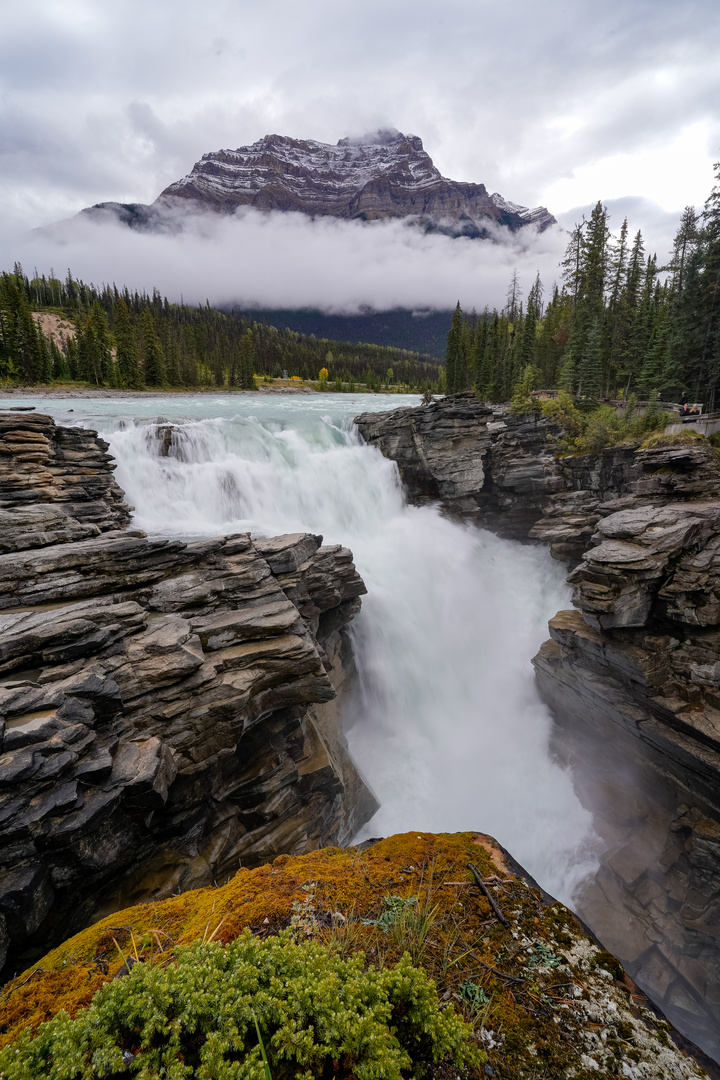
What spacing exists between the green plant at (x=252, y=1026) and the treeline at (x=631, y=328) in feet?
122

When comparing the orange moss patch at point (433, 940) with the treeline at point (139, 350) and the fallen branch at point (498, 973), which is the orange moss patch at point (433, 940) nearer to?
the fallen branch at point (498, 973)

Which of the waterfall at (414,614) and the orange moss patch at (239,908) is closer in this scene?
the orange moss patch at (239,908)

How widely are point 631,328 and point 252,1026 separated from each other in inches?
2109

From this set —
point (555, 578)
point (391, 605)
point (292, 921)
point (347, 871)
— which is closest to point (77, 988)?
point (292, 921)

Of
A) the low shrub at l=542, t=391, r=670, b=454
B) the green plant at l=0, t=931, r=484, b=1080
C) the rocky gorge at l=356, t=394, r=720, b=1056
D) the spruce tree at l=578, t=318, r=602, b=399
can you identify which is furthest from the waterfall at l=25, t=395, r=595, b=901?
the spruce tree at l=578, t=318, r=602, b=399

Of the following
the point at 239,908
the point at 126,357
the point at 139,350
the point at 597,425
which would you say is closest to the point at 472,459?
the point at 597,425

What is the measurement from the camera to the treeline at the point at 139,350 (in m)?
63.8

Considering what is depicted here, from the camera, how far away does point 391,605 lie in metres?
20.2

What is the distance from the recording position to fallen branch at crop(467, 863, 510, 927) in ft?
14.9

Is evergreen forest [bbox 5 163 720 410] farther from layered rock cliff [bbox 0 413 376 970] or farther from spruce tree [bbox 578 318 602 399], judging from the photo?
layered rock cliff [bbox 0 413 376 970]

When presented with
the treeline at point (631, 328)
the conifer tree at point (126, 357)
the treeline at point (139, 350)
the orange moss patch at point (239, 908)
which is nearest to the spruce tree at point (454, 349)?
the treeline at point (631, 328)

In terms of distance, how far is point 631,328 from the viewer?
4156 cm

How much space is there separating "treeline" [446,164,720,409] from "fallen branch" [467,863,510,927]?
3533 cm

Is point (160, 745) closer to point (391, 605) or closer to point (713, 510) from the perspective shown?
point (391, 605)
